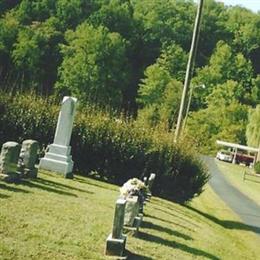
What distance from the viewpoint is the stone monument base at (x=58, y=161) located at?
1969cm

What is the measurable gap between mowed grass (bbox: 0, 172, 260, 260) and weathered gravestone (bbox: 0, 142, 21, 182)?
37 cm

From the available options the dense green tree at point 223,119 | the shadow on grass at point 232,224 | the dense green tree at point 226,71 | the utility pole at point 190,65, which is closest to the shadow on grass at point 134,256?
the shadow on grass at point 232,224

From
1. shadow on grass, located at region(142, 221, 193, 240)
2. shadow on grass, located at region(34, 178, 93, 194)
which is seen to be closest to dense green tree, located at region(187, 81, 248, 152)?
shadow on grass, located at region(34, 178, 93, 194)

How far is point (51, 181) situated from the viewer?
676 inches

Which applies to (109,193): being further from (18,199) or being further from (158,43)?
(158,43)

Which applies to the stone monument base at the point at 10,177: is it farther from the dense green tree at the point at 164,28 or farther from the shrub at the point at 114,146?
the dense green tree at the point at 164,28

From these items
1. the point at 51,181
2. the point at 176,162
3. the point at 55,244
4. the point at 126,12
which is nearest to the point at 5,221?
the point at 55,244

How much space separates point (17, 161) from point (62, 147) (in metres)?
5.05

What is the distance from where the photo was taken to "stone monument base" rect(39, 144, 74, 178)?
64.6 feet

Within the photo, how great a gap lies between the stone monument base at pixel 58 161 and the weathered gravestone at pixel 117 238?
9.51 meters

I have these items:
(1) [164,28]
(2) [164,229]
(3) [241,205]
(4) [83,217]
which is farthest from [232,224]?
(1) [164,28]

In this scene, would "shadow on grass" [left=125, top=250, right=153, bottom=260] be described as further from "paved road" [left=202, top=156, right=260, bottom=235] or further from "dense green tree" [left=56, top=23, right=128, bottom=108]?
"dense green tree" [left=56, top=23, right=128, bottom=108]

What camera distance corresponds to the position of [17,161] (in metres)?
15.2

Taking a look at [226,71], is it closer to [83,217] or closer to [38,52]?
[38,52]
